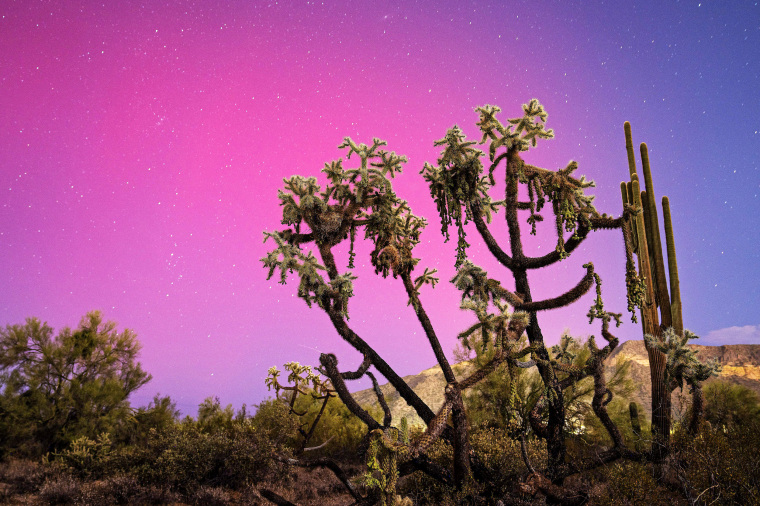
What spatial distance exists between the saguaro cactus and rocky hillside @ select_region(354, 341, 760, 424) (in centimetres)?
505

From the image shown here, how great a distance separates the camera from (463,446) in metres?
6.46

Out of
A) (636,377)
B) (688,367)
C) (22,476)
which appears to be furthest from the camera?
(636,377)

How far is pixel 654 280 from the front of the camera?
11461mm

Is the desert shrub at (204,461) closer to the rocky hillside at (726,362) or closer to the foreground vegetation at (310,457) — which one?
the foreground vegetation at (310,457)

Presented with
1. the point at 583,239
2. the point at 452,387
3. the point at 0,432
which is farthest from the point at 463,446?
the point at 0,432

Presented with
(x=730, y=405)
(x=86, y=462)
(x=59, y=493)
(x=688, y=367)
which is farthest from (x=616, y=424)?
(x=86, y=462)

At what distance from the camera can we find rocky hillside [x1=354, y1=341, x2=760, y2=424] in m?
21.1

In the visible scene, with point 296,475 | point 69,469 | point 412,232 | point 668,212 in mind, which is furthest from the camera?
point 668,212

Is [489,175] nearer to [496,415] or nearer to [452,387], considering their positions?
[452,387]

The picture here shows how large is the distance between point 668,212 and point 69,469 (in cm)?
1678

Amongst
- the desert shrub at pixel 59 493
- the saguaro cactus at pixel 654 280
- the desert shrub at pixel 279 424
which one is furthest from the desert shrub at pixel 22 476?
the saguaro cactus at pixel 654 280

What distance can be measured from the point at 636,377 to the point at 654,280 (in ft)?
64.9

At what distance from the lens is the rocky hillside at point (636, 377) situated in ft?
69.3

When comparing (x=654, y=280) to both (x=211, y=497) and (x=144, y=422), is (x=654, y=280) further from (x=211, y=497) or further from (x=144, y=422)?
(x=144, y=422)
